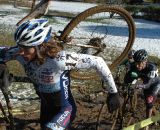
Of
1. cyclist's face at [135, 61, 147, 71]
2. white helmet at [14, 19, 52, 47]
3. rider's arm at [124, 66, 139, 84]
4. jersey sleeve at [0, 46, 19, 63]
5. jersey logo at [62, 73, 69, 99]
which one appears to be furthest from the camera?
cyclist's face at [135, 61, 147, 71]

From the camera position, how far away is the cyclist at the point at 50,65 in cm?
433

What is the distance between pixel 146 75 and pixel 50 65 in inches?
139

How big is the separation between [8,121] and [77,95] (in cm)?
389

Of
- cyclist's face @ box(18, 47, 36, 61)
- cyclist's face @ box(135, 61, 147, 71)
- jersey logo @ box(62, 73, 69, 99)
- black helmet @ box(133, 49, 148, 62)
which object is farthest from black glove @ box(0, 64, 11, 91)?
cyclist's face @ box(135, 61, 147, 71)

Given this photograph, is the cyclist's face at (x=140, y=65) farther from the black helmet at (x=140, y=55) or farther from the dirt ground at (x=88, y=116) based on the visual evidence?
the dirt ground at (x=88, y=116)

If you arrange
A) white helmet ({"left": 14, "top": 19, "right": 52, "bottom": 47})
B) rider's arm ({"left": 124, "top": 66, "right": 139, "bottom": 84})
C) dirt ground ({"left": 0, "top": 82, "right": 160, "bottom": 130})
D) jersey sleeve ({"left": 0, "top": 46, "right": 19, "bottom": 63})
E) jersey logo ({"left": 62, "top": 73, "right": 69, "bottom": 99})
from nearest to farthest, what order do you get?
white helmet ({"left": 14, "top": 19, "right": 52, "bottom": 47})
jersey logo ({"left": 62, "top": 73, "right": 69, "bottom": 99})
jersey sleeve ({"left": 0, "top": 46, "right": 19, "bottom": 63})
rider's arm ({"left": 124, "top": 66, "right": 139, "bottom": 84})
dirt ground ({"left": 0, "top": 82, "right": 160, "bottom": 130})

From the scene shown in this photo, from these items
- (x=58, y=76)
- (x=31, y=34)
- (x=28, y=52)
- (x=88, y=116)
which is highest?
(x=31, y=34)

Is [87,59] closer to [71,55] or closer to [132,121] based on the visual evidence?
[71,55]

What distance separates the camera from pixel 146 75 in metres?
7.73

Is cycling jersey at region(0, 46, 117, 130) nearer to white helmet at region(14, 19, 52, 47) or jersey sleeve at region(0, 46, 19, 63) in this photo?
jersey sleeve at region(0, 46, 19, 63)

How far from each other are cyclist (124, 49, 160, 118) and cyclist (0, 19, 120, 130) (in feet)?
8.43

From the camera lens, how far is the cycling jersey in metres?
4.52

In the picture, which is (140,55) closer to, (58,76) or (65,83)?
(65,83)

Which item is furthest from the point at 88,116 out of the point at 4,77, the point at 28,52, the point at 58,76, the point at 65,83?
the point at 28,52
